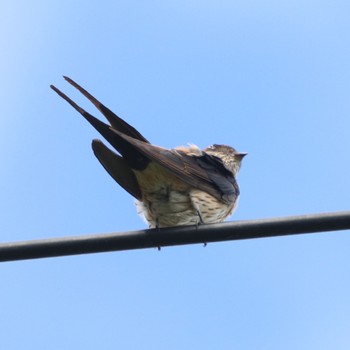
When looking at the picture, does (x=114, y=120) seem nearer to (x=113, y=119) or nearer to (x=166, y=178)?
(x=113, y=119)

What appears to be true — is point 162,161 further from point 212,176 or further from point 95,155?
point 212,176

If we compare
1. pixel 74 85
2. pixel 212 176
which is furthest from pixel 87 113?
pixel 212 176

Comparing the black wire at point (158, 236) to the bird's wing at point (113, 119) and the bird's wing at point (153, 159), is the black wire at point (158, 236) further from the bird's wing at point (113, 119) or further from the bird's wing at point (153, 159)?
the bird's wing at point (113, 119)

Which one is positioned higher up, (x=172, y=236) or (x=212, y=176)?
(x=212, y=176)

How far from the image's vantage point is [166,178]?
24.4 feet

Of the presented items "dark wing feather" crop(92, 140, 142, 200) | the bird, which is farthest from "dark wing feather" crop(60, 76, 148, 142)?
"dark wing feather" crop(92, 140, 142, 200)

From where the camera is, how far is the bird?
22.0 feet

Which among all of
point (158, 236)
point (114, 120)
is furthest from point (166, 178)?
point (158, 236)

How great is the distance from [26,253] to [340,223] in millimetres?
1702

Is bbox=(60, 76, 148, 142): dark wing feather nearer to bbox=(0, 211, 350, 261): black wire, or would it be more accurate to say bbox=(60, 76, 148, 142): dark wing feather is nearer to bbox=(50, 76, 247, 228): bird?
bbox=(50, 76, 247, 228): bird

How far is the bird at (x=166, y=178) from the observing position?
264 inches

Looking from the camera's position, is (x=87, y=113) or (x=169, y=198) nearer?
(x=87, y=113)

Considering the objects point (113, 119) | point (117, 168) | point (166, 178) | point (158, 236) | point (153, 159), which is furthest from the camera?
point (166, 178)

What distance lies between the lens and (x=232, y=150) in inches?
388
